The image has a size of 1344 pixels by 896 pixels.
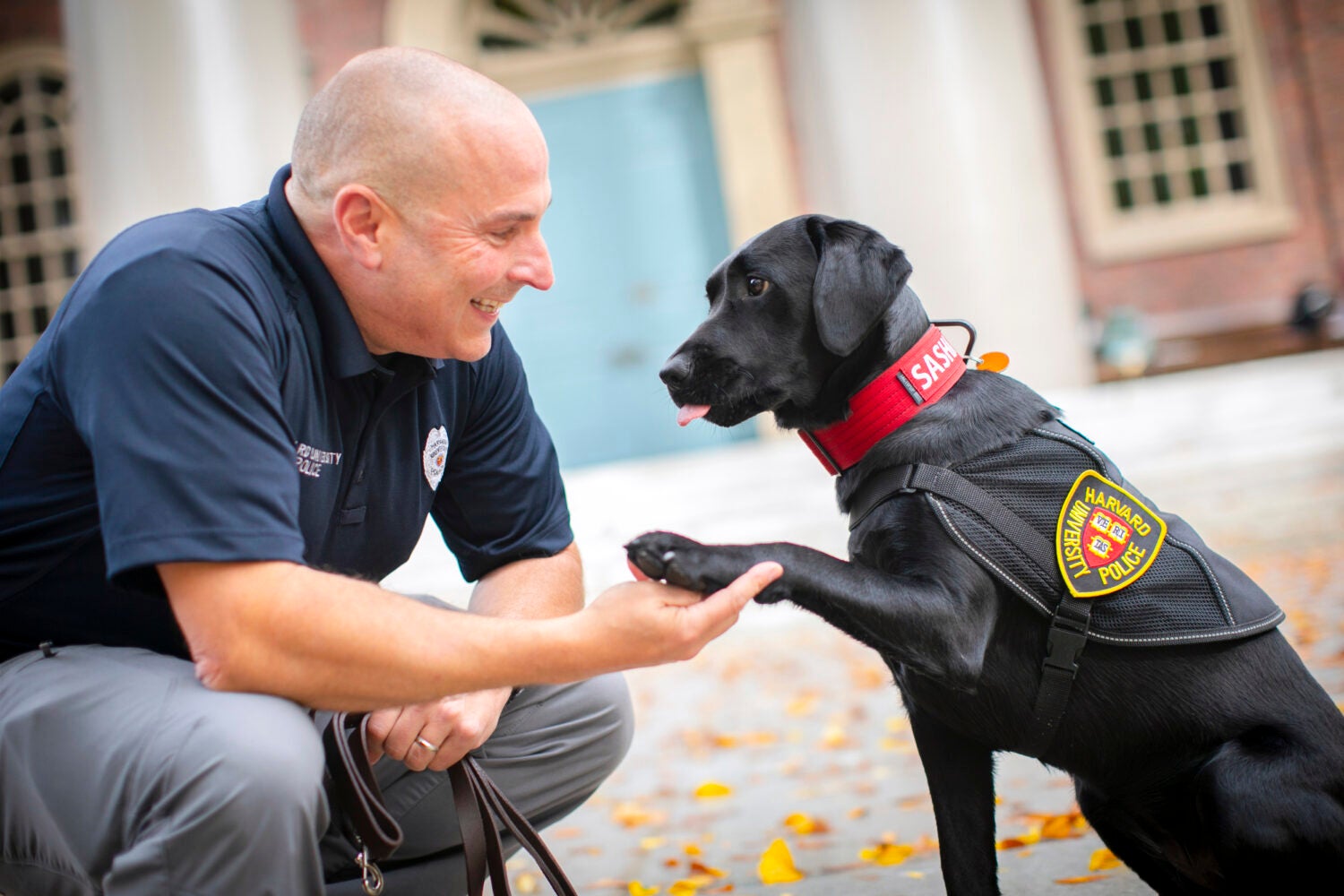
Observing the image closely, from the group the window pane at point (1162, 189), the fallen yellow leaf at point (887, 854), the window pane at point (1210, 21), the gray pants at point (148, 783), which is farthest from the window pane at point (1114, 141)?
the gray pants at point (148, 783)

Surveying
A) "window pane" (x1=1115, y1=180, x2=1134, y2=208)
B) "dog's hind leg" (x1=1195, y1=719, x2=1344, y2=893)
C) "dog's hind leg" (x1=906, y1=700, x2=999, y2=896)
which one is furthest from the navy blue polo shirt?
"window pane" (x1=1115, y1=180, x2=1134, y2=208)

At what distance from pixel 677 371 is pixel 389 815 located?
86 cm

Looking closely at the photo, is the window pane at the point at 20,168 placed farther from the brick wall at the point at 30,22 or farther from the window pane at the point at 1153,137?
the window pane at the point at 1153,137

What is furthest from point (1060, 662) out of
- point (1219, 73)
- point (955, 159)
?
point (1219, 73)

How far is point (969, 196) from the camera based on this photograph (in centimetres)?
573

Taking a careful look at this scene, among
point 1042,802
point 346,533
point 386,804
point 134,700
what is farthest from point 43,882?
point 1042,802

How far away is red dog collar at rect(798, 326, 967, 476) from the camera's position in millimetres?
1725

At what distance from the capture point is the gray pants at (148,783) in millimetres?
1380

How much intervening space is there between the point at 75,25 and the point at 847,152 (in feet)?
13.6

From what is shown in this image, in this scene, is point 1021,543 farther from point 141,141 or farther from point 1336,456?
point 141,141

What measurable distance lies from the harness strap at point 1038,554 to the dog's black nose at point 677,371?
420mm

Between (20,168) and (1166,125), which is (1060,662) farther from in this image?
(20,168)

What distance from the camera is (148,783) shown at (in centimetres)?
140

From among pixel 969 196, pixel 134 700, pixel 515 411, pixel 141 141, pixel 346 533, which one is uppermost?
pixel 141 141
